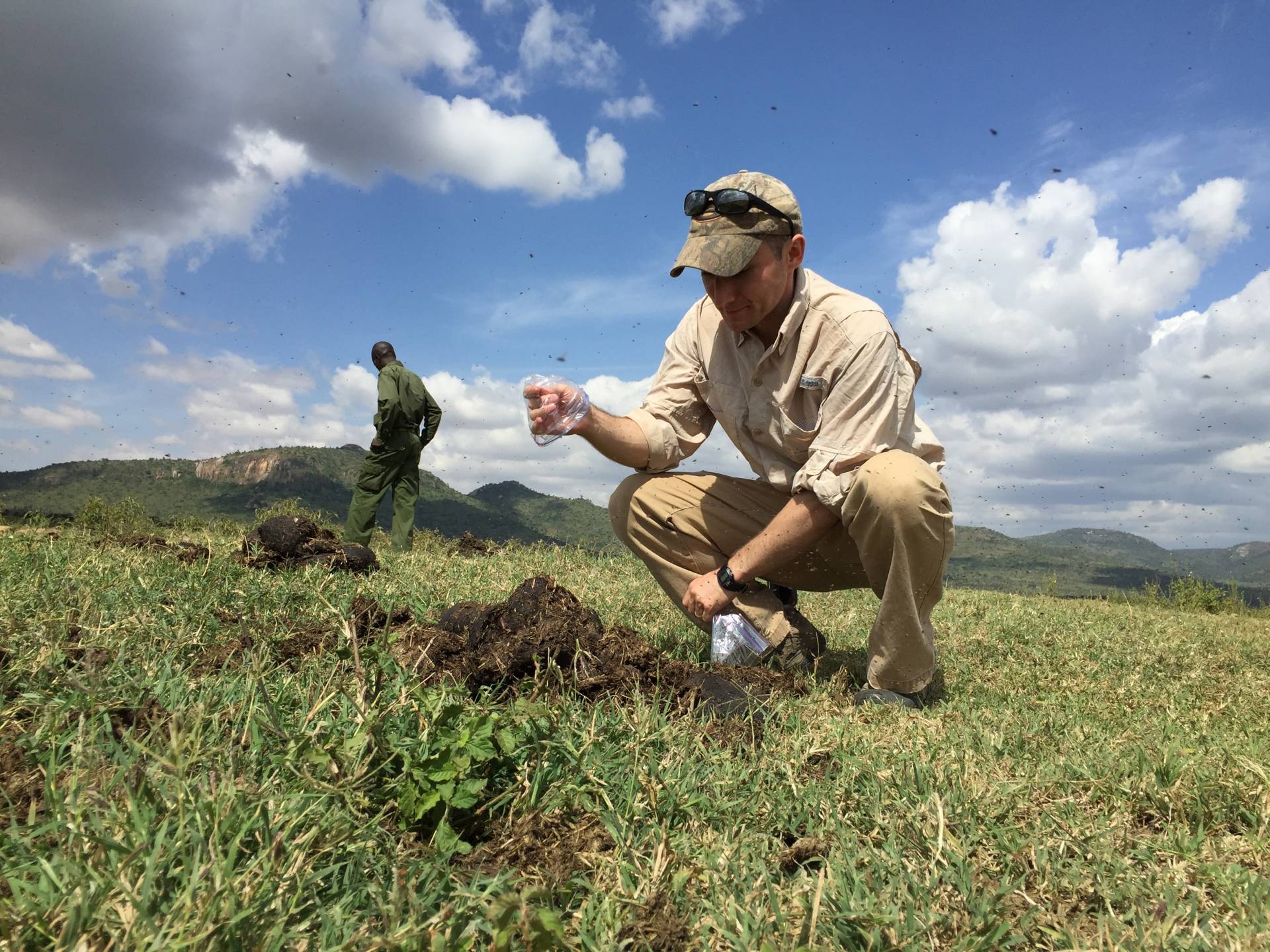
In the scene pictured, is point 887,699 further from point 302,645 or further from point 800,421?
point 302,645

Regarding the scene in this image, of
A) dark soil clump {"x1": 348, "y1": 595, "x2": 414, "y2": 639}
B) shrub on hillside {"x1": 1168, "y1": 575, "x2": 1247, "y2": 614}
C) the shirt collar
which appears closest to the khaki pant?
the shirt collar

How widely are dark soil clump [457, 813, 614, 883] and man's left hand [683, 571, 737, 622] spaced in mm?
1791

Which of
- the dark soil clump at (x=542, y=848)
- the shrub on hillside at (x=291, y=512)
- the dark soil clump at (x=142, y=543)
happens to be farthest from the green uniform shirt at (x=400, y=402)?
the dark soil clump at (x=542, y=848)

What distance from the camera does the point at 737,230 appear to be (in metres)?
3.29

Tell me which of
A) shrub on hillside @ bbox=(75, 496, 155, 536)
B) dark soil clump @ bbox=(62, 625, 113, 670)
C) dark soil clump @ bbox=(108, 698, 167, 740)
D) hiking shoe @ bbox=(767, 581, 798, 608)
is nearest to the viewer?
dark soil clump @ bbox=(108, 698, 167, 740)

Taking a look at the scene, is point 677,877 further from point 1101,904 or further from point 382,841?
point 1101,904

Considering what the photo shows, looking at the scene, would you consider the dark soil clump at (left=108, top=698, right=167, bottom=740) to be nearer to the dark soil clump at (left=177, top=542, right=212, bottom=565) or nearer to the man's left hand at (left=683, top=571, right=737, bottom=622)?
the man's left hand at (left=683, top=571, right=737, bottom=622)

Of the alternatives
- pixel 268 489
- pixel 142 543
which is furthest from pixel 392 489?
pixel 268 489

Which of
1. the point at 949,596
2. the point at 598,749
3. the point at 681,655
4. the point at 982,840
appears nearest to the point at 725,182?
the point at 681,655

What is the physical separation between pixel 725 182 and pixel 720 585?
1794 millimetres

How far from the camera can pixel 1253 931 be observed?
1570 millimetres

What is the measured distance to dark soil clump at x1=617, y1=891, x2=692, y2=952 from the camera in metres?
1.52

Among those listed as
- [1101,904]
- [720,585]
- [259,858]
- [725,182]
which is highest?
[725,182]

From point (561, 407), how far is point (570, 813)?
2.10 meters
